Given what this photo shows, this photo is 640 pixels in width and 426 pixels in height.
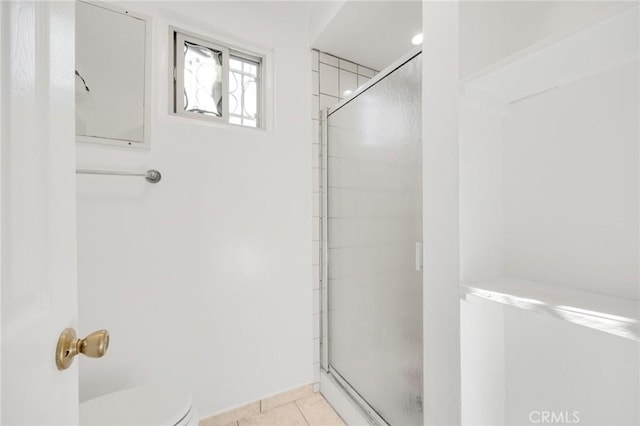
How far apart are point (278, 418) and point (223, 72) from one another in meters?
1.85

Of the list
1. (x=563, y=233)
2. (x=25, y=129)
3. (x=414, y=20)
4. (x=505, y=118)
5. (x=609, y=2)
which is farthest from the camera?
(x=414, y=20)

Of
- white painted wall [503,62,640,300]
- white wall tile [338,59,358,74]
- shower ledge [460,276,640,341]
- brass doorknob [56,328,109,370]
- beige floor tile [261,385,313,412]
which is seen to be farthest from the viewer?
white wall tile [338,59,358,74]

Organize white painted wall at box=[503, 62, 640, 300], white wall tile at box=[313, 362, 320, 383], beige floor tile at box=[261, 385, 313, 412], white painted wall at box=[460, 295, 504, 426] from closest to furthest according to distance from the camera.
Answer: white painted wall at box=[503, 62, 640, 300] → white painted wall at box=[460, 295, 504, 426] → beige floor tile at box=[261, 385, 313, 412] → white wall tile at box=[313, 362, 320, 383]

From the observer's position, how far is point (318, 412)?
1.49 metres

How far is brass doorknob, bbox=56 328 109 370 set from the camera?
0.39 m

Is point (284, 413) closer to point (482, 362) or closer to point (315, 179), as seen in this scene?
point (482, 362)

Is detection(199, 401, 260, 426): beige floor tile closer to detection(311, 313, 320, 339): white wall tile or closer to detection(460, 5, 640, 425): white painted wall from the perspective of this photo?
detection(311, 313, 320, 339): white wall tile

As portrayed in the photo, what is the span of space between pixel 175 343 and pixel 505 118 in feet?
5.25

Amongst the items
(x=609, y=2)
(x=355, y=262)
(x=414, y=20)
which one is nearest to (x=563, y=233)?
(x=609, y=2)

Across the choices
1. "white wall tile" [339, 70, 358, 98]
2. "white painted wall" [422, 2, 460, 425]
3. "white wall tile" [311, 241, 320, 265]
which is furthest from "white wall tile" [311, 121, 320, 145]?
"white painted wall" [422, 2, 460, 425]

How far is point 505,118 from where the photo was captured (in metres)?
0.83

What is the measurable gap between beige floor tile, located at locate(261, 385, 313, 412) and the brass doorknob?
134 centimetres

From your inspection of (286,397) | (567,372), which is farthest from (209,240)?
(567,372)

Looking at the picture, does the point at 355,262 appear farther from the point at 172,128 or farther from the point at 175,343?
the point at 172,128
